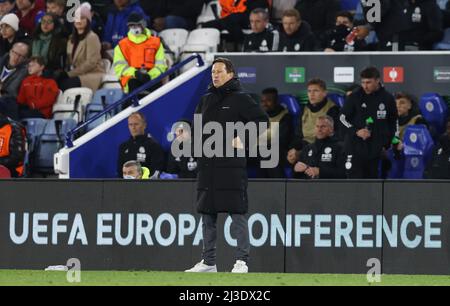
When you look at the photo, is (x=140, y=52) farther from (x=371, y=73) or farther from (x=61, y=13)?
(x=371, y=73)

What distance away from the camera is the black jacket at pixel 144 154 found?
17.8 meters

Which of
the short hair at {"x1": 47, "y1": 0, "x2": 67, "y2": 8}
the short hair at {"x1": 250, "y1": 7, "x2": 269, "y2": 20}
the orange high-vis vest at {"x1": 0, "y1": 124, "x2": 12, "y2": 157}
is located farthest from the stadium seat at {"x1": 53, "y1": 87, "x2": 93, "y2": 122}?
the short hair at {"x1": 250, "y1": 7, "x2": 269, "y2": 20}

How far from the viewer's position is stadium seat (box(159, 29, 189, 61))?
67.2ft

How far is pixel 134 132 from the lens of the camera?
18016 millimetres

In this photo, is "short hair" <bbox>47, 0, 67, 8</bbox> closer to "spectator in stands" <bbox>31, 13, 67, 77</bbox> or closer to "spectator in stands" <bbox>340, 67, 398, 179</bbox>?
"spectator in stands" <bbox>31, 13, 67, 77</bbox>

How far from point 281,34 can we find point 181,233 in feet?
15.9

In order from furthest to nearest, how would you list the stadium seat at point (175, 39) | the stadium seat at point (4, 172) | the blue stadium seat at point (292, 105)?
1. the stadium seat at point (175, 39)
2. the blue stadium seat at point (292, 105)
3. the stadium seat at point (4, 172)

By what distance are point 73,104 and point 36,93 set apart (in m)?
0.54

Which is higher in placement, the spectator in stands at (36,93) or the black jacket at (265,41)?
the black jacket at (265,41)

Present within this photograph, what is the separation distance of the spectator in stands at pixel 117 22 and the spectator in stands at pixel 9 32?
1.22 metres

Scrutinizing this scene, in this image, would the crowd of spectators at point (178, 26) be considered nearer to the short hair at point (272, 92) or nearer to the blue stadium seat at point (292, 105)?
the short hair at point (272, 92)

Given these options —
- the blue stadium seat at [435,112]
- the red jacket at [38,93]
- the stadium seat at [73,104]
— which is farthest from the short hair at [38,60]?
the blue stadium seat at [435,112]
